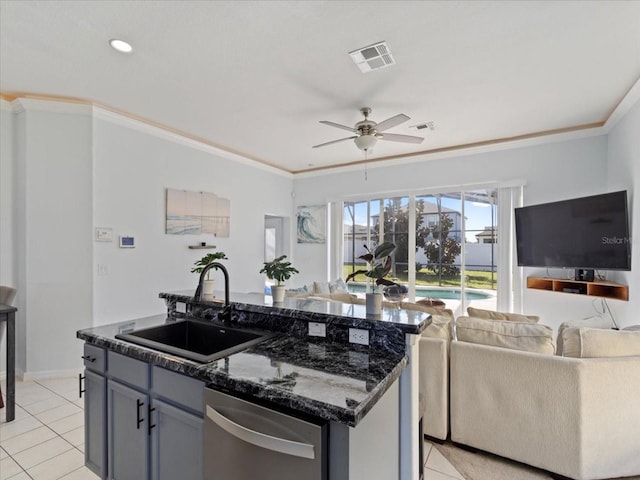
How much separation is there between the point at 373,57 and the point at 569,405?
8.83ft

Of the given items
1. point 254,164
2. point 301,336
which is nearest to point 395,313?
point 301,336

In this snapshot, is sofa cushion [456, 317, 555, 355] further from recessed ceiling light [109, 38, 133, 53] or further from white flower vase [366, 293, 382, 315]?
recessed ceiling light [109, 38, 133, 53]

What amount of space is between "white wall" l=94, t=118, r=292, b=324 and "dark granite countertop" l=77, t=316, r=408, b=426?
2308 millimetres

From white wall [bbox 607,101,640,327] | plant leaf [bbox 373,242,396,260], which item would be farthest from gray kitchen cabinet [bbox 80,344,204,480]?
white wall [bbox 607,101,640,327]

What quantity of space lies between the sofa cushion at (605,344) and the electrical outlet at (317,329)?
5.27 ft

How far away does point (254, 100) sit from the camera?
3.34 metres

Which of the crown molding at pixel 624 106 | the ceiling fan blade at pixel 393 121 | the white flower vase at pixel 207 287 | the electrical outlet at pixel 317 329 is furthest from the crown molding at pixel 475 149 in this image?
the electrical outlet at pixel 317 329

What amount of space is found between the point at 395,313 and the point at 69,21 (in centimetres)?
281

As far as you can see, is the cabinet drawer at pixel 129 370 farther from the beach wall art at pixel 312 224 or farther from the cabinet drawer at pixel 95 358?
the beach wall art at pixel 312 224

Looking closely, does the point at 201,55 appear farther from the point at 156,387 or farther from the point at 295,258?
the point at 295,258

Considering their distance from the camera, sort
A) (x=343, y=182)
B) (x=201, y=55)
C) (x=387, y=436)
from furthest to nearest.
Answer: (x=343, y=182) → (x=201, y=55) → (x=387, y=436)

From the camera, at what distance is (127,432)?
1.61 metres

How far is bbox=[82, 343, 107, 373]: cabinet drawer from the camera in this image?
171 centimetres

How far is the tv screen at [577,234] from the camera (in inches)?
127
